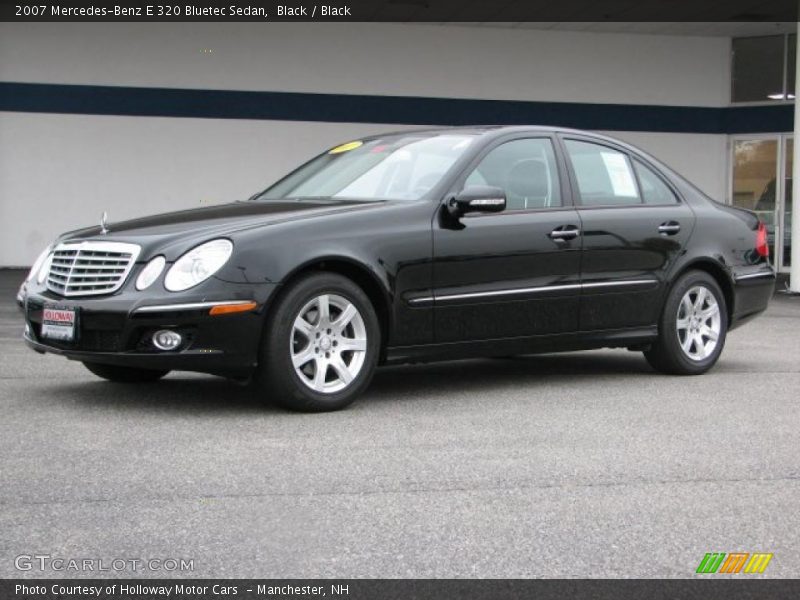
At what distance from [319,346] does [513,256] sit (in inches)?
53.0

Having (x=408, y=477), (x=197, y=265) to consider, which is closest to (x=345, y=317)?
(x=197, y=265)

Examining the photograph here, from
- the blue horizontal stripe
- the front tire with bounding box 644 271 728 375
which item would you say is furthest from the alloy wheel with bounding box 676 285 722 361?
the blue horizontal stripe

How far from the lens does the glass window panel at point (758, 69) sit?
835 inches

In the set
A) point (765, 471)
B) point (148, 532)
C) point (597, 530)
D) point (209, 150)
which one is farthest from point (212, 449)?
point (209, 150)

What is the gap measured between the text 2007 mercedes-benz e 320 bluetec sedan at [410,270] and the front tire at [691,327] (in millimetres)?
13

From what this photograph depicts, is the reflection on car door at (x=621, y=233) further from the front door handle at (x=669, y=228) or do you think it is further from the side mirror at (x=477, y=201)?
the side mirror at (x=477, y=201)

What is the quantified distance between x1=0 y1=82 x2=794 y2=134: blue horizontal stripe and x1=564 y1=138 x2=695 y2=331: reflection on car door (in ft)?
42.4

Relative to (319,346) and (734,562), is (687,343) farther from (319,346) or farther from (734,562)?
(734,562)

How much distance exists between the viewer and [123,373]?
6930 mm

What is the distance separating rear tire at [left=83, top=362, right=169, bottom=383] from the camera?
22.5 ft
